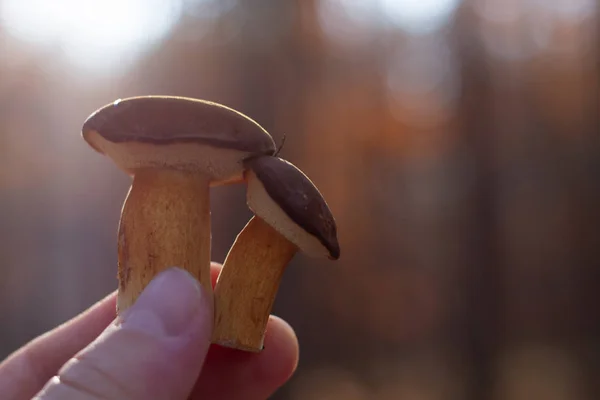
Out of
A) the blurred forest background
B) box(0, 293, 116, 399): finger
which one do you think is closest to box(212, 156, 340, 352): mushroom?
box(0, 293, 116, 399): finger

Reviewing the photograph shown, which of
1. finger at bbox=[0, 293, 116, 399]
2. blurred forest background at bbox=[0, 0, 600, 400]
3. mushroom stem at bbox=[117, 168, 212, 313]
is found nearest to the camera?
mushroom stem at bbox=[117, 168, 212, 313]

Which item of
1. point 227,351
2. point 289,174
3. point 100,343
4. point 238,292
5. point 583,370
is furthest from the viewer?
point 583,370

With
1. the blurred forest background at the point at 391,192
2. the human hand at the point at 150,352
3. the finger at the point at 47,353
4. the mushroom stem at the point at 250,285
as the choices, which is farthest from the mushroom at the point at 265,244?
the blurred forest background at the point at 391,192

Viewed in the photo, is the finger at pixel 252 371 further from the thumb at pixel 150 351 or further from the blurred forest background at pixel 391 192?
the blurred forest background at pixel 391 192

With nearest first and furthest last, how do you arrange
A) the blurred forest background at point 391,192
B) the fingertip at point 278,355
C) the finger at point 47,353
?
the finger at point 47,353, the fingertip at point 278,355, the blurred forest background at point 391,192

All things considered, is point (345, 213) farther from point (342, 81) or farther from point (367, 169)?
point (342, 81)

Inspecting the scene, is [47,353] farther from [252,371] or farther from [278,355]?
[278,355]

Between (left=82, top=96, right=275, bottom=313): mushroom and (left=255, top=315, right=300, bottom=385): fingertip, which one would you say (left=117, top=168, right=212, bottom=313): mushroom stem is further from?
(left=255, top=315, right=300, bottom=385): fingertip

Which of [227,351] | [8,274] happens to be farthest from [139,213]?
[8,274]
